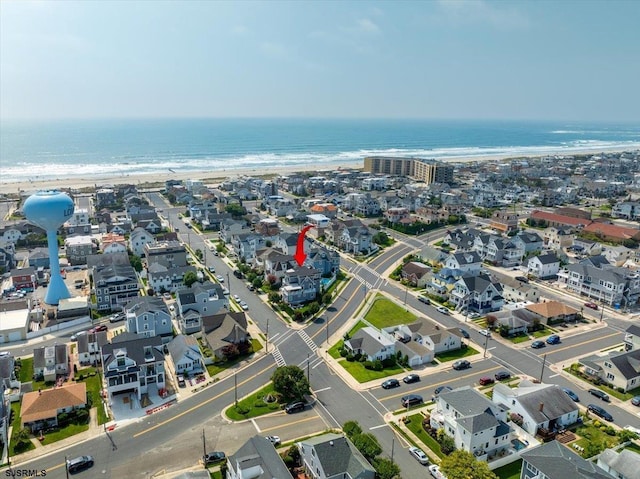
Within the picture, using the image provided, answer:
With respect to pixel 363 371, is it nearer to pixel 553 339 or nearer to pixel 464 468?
pixel 464 468

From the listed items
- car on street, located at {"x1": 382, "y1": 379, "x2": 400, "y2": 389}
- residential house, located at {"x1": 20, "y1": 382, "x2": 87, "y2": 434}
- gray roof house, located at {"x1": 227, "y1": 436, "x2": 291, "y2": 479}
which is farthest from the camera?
car on street, located at {"x1": 382, "y1": 379, "x2": 400, "y2": 389}

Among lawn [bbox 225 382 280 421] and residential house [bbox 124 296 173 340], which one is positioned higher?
residential house [bbox 124 296 173 340]

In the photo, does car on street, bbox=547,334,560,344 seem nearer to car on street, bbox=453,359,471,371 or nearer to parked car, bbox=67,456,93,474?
car on street, bbox=453,359,471,371

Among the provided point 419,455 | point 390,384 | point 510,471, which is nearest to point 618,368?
point 510,471

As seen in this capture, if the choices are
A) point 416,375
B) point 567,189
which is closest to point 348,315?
point 416,375

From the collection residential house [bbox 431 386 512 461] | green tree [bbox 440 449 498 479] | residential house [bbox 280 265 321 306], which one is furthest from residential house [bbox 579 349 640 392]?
residential house [bbox 280 265 321 306]

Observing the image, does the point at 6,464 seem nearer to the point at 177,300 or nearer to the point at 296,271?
the point at 177,300
